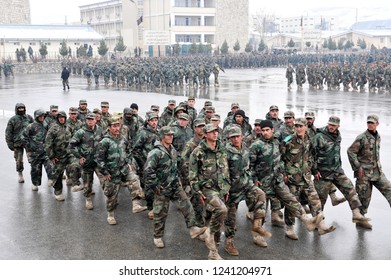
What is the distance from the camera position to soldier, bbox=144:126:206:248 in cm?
646

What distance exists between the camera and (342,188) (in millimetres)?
7422

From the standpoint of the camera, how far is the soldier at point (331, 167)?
24.2 feet

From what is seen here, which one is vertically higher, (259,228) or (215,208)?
(215,208)

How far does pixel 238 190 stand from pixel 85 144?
335cm

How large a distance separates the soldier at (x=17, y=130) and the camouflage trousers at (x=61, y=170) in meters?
1.39

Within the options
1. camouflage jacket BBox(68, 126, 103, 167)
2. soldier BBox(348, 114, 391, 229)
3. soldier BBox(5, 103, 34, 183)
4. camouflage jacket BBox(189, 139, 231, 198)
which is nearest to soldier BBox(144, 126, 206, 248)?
camouflage jacket BBox(189, 139, 231, 198)

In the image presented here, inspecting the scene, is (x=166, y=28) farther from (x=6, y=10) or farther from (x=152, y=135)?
(x=152, y=135)

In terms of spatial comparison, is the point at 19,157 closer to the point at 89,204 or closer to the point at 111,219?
the point at 89,204

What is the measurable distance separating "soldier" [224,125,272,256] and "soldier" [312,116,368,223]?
136 cm

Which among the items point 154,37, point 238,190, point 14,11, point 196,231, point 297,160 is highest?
point 14,11

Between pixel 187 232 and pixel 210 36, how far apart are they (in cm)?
6385

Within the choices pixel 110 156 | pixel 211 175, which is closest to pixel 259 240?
pixel 211 175

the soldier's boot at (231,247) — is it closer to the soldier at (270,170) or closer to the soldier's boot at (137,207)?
the soldier at (270,170)

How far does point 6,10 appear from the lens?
2741 inches
